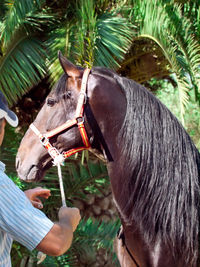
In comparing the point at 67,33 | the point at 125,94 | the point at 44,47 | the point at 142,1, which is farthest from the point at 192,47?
the point at 125,94

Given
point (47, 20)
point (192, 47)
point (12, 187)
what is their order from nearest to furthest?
point (12, 187) < point (192, 47) < point (47, 20)

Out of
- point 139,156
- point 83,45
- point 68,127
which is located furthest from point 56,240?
point 83,45

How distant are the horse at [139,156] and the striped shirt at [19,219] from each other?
79 cm

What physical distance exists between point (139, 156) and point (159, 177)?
0.15 meters

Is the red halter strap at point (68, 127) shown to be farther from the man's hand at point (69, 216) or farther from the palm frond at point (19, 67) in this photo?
the palm frond at point (19, 67)

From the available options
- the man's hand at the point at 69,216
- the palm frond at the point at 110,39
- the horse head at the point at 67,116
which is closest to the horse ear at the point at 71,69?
the horse head at the point at 67,116

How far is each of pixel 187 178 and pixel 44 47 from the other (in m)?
3.70

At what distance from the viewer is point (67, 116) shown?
6.84 feet

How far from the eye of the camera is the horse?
1802mm

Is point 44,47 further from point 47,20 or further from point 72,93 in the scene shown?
point 72,93

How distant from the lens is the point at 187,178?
1836 mm

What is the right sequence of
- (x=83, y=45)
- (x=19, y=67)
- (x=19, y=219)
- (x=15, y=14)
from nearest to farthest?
(x=19, y=219), (x=83, y=45), (x=15, y=14), (x=19, y=67)

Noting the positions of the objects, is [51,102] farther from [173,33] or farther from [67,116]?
[173,33]

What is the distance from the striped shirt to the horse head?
0.91m
